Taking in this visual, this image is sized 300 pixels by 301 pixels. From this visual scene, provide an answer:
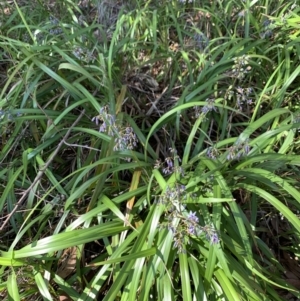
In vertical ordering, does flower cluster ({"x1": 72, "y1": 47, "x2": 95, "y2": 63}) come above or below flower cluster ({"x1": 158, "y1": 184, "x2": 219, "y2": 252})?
above

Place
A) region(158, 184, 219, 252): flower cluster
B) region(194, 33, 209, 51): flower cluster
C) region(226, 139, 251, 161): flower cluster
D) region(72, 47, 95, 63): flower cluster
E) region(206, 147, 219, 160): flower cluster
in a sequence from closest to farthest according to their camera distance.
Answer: region(158, 184, 219, 252): flower cluster < region(226, 139, 251, 161): flower cluster < region(206, 147, 219, 160): flower cluster < region(72, 47, 95, 63): flower cluster < region(194, 33, 209, 51): flower cluster

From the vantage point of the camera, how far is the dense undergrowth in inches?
61.9

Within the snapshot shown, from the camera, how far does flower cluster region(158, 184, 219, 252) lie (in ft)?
4.52

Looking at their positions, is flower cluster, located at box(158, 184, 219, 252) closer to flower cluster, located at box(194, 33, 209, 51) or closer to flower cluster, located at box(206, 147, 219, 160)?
flower cluster, located at box(206, 147, 219, 160)

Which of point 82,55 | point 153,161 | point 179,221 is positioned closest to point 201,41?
point 82,55

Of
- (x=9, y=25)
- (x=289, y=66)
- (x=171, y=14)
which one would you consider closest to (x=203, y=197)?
(x=289, y=66)

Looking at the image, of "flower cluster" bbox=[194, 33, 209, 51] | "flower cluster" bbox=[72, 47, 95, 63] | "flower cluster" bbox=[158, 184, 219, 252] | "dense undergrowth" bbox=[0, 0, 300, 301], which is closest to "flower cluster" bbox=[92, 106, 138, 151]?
"dense undergrowth" bbox=[0, 0, 300, 301]

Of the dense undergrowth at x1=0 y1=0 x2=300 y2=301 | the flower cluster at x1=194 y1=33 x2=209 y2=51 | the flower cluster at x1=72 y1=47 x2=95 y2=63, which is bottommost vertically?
the dense undergrowth at x1=0 y1=0 x2=300 y2=301

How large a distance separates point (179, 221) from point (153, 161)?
1.65 feet

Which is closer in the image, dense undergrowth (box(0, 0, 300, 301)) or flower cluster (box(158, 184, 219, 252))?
flower cluster (box(158, 184, 219, 252))

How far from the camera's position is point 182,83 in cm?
235

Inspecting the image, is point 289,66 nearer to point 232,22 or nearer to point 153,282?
point 232,22

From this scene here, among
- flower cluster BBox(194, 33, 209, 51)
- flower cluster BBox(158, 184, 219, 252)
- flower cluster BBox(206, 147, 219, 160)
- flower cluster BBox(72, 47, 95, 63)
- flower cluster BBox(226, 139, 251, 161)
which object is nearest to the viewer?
flower cluster BBox(158, 184, 219, 252)

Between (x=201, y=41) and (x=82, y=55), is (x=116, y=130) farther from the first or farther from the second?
(x=201, y=41)
